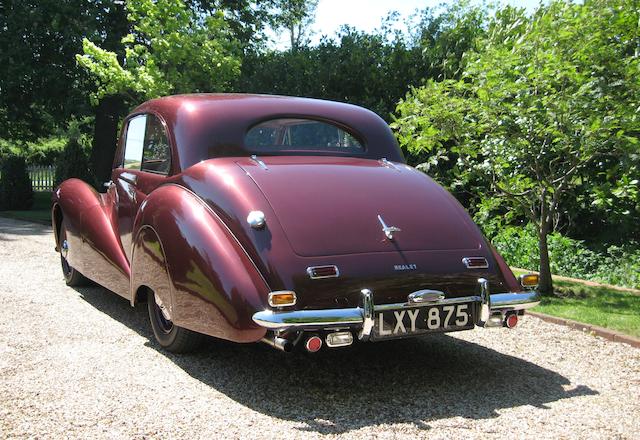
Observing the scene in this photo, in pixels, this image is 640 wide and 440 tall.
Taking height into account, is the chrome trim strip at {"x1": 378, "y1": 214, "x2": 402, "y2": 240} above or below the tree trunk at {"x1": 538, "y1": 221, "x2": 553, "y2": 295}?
above

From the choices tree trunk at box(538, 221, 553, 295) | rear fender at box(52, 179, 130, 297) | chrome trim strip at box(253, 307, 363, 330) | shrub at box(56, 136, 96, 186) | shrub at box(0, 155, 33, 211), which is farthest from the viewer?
shrub at box(0, 155, 33, 211)

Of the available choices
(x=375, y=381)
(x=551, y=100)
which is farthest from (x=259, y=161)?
(x=551, y=100)

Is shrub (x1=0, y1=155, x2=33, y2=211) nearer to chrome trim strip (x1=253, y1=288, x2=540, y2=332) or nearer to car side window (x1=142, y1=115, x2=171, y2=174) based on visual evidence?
car side window (x1=142, y1=115, x2=171, y2=174)

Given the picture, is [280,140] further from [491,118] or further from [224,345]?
[491,118]

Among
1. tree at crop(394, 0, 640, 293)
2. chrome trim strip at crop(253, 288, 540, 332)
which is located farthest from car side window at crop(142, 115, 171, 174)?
tree at crop(394, 0, 640, 293)

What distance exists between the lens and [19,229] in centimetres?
1338

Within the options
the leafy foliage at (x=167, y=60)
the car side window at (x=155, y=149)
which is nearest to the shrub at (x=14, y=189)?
the leafy foliage at (x=167, y=60)

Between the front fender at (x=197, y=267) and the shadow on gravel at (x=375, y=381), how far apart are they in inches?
16.4

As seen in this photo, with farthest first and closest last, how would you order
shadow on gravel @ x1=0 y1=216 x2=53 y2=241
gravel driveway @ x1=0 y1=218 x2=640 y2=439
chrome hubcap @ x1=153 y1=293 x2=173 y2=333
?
shadow on gravel @ x1=0 y1=216 x2=53 y2=241, chrome hubcap @ x1=153 y1=293 x2=173 y2=333, gravel driveway @ x1=0 y1=218 x2=640 y2=439

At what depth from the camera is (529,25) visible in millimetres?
7035

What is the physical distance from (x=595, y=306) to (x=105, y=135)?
16.5m

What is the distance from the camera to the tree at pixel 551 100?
6238 mm

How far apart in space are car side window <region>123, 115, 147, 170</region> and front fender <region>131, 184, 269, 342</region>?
955 millimetres

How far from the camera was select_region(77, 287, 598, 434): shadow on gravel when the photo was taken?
12.1 feet
